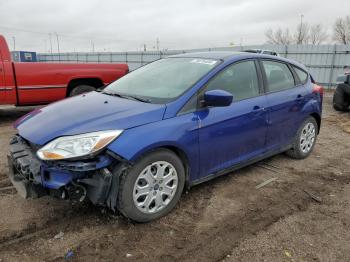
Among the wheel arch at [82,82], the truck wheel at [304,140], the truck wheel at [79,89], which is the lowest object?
the truck wheel at [304,140]

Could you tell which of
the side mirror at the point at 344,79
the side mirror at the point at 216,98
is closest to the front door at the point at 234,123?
the side mirror at the point at 216,98

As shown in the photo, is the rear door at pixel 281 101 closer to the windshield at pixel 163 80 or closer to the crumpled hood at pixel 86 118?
the windshield at pixel 163 80

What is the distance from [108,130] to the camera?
2.89 m

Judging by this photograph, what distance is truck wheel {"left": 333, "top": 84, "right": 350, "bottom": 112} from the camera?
9188 mm

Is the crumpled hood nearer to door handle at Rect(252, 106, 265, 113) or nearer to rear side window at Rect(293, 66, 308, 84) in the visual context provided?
door handle at Rect(252, 106, 265, 113)

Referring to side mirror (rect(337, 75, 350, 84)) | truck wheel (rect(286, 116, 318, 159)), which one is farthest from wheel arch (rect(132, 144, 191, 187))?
side mirror (rect(337, 75, 350, 84))

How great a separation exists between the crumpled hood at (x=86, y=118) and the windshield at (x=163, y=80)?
0.22m

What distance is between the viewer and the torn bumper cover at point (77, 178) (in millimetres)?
2789

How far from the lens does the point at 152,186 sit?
10.3 feet

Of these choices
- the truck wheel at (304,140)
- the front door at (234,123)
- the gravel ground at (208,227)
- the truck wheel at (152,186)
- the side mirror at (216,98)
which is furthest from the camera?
the truck wheel at (304,140)

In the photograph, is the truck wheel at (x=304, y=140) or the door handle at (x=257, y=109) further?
the truck wheel at (x=304, y=140)

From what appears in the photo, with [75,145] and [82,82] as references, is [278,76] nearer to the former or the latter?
[75,145]

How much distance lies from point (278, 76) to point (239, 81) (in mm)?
916

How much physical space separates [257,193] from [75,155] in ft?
7.21
